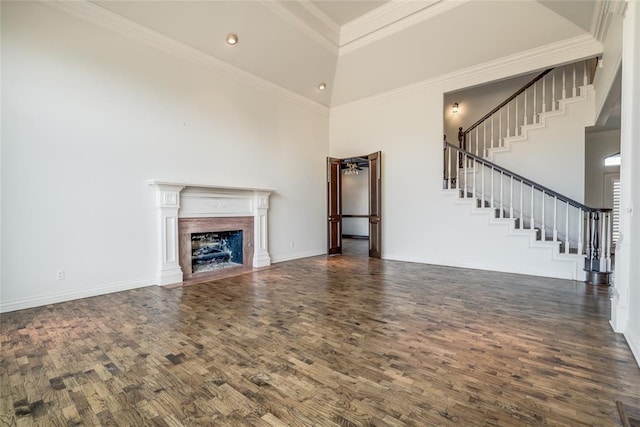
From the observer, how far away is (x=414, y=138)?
21.1ft

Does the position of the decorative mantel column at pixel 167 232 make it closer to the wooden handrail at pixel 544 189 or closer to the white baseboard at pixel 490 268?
the white baseboard at pixel 490 268

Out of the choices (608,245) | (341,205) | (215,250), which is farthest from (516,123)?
(215,250)

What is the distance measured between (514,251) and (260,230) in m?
4.71

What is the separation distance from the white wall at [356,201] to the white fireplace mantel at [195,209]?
20.2 feet

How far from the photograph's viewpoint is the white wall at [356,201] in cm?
1164

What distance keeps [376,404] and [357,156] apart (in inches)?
241

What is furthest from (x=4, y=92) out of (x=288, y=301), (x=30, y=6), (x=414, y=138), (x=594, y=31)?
(x=594, y=31)

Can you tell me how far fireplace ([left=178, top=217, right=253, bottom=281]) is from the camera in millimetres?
4875

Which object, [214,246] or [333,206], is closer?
[214,246]

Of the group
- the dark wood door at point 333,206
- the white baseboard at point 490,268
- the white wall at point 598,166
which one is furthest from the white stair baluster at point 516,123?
the dark wood door at point 333,206

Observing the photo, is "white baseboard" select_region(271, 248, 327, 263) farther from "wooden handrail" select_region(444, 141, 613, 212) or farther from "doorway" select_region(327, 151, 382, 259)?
"wooden handrail" select_region(444, 141, 613, 212)

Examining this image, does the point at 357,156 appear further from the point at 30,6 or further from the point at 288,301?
the point at 30,6

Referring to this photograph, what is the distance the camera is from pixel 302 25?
5.40 m

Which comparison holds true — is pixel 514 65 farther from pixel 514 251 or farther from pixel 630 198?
pixel 630 198
